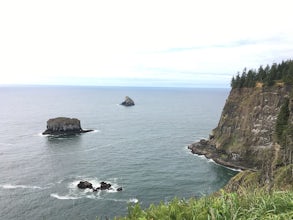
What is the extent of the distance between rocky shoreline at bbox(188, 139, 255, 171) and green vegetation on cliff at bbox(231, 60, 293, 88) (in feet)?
78.2

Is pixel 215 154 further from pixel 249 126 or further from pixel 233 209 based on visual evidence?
pixel 233 209

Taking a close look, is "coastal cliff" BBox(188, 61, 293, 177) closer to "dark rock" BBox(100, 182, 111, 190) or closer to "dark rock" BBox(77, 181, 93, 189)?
"dark rock" BBox(100, 182, 111, 190)

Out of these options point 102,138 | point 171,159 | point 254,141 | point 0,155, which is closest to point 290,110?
point 254,141

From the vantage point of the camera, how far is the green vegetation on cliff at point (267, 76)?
319 ft

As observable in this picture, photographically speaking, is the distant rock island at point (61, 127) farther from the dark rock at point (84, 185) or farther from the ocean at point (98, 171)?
the dark rock at point (84, 185)

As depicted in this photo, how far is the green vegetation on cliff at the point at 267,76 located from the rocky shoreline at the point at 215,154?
2385 centimetres

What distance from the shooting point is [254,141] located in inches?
3784

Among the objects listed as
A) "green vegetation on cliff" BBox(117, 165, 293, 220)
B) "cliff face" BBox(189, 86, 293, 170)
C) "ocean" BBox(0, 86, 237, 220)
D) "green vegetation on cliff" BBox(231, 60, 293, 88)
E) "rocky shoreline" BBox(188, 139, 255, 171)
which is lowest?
"ocean" BBox(0, 86, 237, 220)

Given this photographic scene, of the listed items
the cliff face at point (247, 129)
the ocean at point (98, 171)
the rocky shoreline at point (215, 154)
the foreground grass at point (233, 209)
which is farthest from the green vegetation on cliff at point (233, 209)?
the rocky shoreline at point (215, 154)

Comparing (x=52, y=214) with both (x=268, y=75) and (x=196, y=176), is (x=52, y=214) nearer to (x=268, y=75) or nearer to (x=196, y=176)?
(x=196, y=176)

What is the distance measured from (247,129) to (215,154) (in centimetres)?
1264

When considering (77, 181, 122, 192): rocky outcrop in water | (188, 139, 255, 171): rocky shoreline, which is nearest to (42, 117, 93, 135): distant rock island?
(188, 139, 255, 171): rocky shoreline

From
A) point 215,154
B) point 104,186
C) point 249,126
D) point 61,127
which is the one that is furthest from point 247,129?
point 61,127

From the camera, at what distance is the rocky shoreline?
9216 cm
